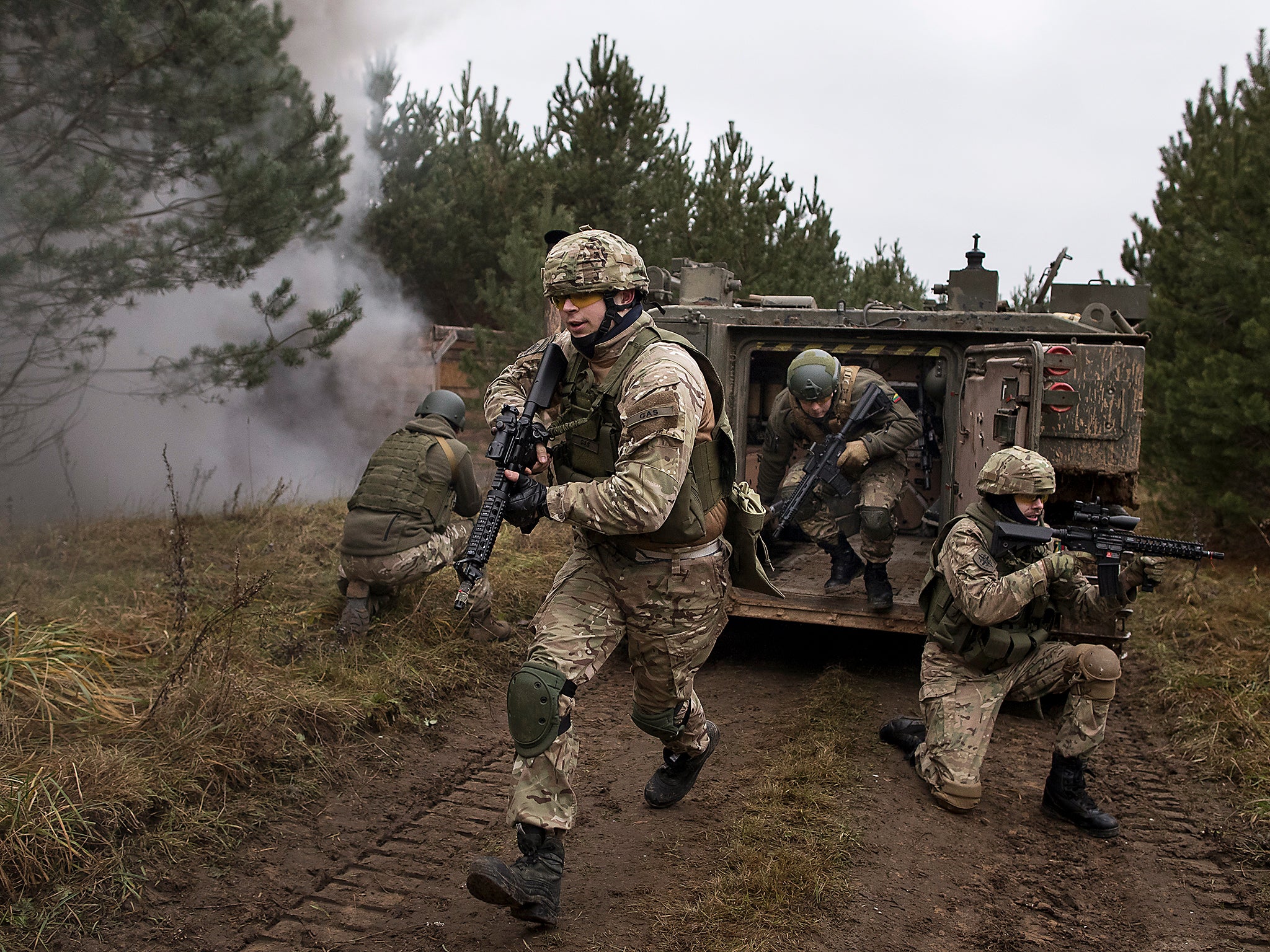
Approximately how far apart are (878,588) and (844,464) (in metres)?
0.83

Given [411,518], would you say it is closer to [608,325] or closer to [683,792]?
[683,792]

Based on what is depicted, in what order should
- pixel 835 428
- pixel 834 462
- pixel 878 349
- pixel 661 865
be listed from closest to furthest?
pixel 661 865 → pixel 878 349 → pixel 834 462 → pixel 835 428

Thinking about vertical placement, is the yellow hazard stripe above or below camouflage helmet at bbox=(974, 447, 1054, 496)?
above

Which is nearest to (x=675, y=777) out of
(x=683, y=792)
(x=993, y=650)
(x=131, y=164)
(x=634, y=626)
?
(x=683, y=792)

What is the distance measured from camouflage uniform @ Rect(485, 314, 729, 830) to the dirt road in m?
0.37

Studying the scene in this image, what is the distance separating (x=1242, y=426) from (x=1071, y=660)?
4.64 m

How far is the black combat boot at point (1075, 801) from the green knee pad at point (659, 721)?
61.8 inches

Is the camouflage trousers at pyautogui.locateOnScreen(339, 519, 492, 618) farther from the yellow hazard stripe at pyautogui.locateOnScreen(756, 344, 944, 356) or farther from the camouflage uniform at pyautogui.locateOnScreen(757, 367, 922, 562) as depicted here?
the yellow hazard stripe at pyautogui.locateOnScreen(756, 344, 944, 356)

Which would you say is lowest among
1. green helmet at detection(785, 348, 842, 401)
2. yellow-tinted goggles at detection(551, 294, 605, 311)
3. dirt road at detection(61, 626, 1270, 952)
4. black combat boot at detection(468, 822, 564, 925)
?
dirt road at detection(61, 626, 1270, 952)

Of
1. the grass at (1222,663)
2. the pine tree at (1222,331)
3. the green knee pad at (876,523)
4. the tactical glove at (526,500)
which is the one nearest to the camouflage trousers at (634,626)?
the tactical glove at (526,500)

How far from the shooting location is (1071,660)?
177 inches

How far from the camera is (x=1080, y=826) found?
14.1 feet

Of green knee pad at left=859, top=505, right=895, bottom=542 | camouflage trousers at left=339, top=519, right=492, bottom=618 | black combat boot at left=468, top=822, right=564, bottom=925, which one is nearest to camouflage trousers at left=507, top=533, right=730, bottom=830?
black combat boot at left=468, top=822, right=564, bottom=925

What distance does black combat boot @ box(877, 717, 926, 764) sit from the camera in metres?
4.98
